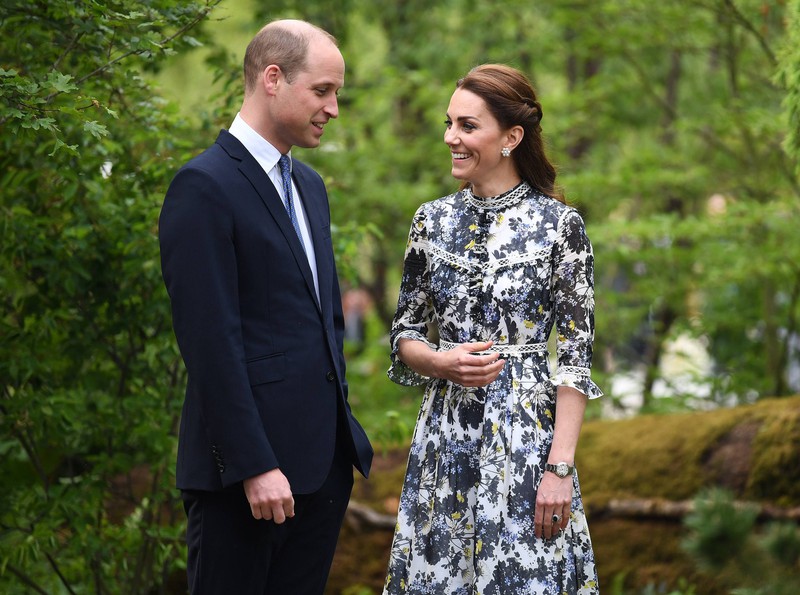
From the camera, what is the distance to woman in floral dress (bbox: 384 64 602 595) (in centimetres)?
299

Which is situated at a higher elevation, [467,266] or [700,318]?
[700,318]

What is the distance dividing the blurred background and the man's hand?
108cm

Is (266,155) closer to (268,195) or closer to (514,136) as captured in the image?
(268,195)

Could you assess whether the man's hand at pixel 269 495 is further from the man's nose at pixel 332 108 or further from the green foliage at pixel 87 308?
the green foliage at pixel 87 308

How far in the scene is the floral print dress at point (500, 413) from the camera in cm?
300

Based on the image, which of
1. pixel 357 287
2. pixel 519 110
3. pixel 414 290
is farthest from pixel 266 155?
pixel 357 287

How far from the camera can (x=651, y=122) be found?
34.7ft

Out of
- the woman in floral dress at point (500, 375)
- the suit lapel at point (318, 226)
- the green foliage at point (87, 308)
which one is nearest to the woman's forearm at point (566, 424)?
the woman in floral dress at point (500, 375)

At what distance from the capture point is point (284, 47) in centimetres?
281

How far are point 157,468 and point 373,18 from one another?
6.53 meters

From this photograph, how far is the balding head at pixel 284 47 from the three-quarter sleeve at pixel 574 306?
946 millimetres

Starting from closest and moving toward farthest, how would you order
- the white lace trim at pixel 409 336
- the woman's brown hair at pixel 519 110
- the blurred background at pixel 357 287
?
the woman's brown hair at pixel 519 110 < the white lace trim at pixel 409 336 < the blurred background at pixel 357 287

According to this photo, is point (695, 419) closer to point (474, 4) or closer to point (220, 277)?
point (220, 277)

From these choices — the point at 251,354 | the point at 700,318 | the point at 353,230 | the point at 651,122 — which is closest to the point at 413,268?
the point at 251,354
